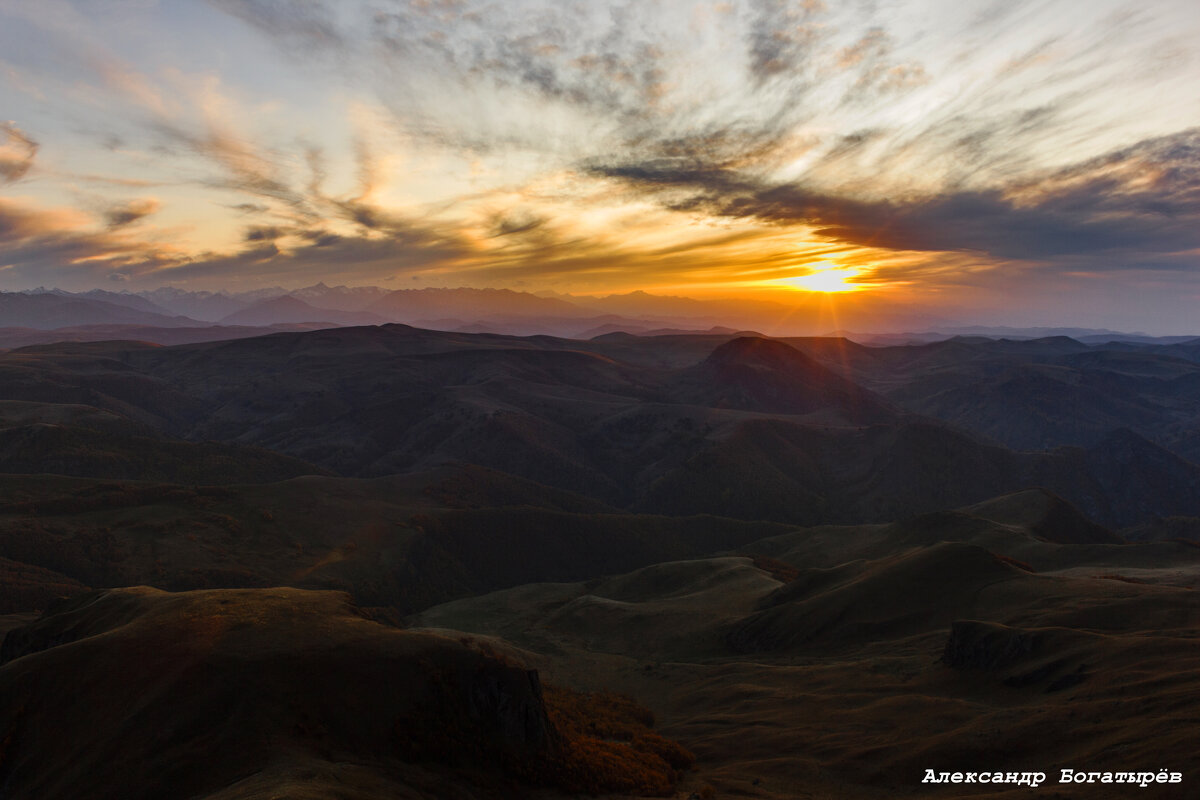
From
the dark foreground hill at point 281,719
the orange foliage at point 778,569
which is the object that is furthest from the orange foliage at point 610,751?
the orange foliage at point 778,569

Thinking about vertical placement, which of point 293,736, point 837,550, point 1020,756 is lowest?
point 837,550

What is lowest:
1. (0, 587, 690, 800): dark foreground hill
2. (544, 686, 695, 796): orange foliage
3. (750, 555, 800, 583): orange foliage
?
(750, 555, 800, 583): orange foliage

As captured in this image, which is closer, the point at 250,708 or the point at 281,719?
the point at 281,719

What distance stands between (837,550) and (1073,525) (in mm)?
56575

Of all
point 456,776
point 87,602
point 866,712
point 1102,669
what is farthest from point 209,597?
point 1102,669

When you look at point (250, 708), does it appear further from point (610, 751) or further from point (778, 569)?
point (778, 569)

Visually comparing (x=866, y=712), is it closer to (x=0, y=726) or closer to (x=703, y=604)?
(x=703, y=604)

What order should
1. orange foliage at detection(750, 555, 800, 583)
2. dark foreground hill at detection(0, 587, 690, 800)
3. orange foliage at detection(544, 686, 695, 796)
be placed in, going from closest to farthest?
dark foreground hill at detection(0, 587, 690, 800) < orange foliage at detection(544, 686, 695, 796) < orange foliage at detection(750, 555, 800, 583)

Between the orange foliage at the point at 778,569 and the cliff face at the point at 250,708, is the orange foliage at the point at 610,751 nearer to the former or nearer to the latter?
the cliff face at the point at 250,708

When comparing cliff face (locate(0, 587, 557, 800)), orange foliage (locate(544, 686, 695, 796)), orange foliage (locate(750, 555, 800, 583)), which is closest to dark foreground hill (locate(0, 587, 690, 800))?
cliff face (locate(0, 587, 557, 800))

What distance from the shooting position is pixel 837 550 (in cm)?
15412

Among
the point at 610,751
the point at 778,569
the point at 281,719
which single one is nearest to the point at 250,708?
the point at 281,719

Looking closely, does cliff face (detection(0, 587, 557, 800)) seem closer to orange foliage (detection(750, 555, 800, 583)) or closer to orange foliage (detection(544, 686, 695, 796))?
orange foliage (detection(544, 686, 695, 796))

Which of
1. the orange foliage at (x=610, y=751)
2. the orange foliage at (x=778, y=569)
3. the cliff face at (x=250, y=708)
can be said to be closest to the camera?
the cliff face at (x=250, y=708)
